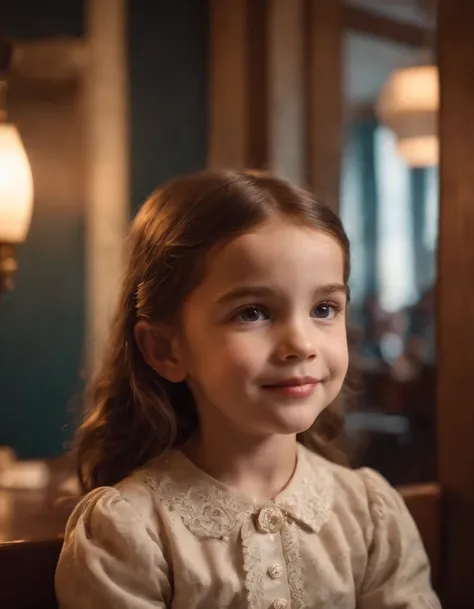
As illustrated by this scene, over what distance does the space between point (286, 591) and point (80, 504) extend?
9.6 inches

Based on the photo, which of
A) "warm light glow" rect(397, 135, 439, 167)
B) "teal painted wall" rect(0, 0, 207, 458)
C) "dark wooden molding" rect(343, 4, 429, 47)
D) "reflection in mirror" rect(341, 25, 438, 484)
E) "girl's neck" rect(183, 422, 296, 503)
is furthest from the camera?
"reflection in mirror" rect(341, 25, 438, 484)

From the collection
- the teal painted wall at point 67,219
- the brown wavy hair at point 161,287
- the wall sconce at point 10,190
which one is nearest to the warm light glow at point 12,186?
the wall sconce at point 10,190

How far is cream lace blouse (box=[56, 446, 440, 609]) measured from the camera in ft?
3.02

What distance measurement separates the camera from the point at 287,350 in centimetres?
92

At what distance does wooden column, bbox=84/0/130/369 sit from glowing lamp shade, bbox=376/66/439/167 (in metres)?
0.77

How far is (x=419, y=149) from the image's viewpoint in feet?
8.66

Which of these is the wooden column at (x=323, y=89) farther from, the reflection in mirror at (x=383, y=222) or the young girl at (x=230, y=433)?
the young girl at (x=230, y=433)

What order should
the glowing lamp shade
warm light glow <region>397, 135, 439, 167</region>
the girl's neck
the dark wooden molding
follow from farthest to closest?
the dark wooden molding
warm light glow <region>397, 135, 439, 167</region>
the glowing lamp shade
the girl's neck

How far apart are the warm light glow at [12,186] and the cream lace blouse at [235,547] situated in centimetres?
61

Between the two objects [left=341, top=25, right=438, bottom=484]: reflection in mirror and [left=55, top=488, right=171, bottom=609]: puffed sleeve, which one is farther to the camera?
[left=341, top=25, right=438, bottom=484]: reflection in mirror

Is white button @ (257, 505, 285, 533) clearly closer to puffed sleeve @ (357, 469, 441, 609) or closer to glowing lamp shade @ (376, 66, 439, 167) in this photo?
puffed sleeve @ (357, 469, 441, 609)

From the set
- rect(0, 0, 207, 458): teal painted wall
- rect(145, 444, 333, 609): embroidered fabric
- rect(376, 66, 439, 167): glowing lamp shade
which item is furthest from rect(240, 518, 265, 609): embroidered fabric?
rect(376, 66, 439, 167): glowing lamp shade

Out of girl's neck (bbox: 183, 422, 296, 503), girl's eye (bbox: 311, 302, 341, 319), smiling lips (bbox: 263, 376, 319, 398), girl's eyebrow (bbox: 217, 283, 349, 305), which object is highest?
girl's eyebrow (bbox: 217, 283, 349, 305)

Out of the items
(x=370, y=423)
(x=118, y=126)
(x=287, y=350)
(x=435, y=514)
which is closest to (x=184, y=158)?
(x=118, y=126)
